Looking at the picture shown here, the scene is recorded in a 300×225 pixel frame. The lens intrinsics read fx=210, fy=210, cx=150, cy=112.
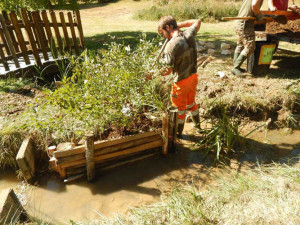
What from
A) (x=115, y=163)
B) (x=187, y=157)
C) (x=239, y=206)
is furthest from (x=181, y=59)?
(x=239, y=206)

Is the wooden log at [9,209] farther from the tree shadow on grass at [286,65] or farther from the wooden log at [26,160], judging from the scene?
the tree shadow on grass at [286,65]

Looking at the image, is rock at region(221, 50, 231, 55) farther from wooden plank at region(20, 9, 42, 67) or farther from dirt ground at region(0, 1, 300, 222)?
wooden plank at region(20, 9, 42, 67)

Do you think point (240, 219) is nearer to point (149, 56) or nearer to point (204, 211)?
point (204, 211)

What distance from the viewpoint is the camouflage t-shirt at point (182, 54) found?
3.14 m

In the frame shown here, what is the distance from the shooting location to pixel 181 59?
3.27m

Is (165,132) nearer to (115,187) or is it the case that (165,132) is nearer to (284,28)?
(115,187)

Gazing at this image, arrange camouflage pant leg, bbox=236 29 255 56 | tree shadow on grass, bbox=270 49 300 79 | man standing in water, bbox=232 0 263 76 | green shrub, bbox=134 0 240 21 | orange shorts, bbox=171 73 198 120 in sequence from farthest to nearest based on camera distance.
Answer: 1. green shrub, bbox=134 0 240 21
2. tree shadow on grass, bbox=270 49 300 79
3. camouflage pant leg, bbox=236 29 255 56
4. man standing in water, bbox=232 0 263 76
5. orange shorts, bbox=171 73 198 120

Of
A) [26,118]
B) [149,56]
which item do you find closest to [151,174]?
[149,56]

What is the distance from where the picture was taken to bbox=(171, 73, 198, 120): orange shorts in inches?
139

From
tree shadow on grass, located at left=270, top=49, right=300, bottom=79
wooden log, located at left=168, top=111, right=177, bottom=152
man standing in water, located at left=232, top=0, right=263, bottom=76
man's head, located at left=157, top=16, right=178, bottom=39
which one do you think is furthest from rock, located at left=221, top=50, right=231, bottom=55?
wooden log, located at left=168, top=111, right=177, bottom=152

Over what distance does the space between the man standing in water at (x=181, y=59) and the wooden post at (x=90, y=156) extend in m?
1.52

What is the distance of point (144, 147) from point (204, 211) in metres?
1.46

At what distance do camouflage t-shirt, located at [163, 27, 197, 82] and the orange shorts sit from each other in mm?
99

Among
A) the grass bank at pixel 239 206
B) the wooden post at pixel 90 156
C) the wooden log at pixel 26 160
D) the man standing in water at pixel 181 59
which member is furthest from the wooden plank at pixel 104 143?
the grass bank at pixel 239 206
